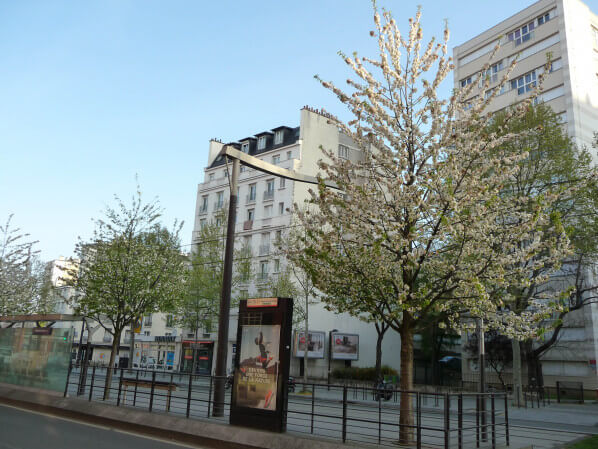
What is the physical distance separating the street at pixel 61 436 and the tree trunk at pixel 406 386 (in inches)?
178

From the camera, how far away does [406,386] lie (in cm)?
1049

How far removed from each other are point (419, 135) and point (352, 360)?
3804 cm

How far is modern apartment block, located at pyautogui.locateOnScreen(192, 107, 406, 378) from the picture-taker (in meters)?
45.2

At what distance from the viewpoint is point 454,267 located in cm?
1002

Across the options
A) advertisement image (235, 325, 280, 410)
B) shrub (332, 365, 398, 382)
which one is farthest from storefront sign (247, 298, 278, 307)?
shrub (332, 365, 398, 382)

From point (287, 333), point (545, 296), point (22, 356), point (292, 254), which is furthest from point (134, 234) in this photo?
point (545, 296)

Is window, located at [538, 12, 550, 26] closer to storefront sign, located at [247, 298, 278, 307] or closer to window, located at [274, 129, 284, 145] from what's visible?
window, located at [274, 129, 284, 145]

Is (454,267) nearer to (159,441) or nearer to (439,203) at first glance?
(439,203)

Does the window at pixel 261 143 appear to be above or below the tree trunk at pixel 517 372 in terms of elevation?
above

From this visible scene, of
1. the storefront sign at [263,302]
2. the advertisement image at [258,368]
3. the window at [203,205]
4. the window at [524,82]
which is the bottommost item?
the advertisement image at [258,368]

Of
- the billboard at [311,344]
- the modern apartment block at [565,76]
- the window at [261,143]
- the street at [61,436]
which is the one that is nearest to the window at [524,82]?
the modern apartment block at [565,76]

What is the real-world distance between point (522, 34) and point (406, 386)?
43.6 m

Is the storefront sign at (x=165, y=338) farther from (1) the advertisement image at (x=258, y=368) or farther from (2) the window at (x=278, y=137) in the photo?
(1) the advertisement image at (x=258, y=368)

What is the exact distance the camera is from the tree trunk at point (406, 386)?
9967 mm
